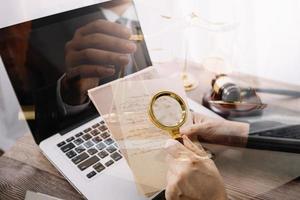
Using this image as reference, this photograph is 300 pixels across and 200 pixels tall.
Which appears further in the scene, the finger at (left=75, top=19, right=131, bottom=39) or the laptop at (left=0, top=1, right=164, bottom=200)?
the finger at (left=75, top=19, right=131, bottom=39)

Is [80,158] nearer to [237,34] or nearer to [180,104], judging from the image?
[180,104]

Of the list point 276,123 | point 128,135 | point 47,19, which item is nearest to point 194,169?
point 128,135

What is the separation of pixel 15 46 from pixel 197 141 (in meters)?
0.40

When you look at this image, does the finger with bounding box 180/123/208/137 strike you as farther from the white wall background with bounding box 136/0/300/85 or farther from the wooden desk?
the white wall background with bounding box 136/0/300/85

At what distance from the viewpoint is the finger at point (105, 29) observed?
0.68 metres

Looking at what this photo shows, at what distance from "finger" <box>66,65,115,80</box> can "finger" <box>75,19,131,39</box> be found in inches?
2.9

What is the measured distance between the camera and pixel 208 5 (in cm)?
106

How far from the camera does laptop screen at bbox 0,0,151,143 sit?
59 cm

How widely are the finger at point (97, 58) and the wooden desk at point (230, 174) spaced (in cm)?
22

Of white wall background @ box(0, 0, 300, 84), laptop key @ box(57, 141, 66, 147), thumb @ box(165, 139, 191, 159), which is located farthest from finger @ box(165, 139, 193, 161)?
white wall background @ box(0, 0, 300, 84)

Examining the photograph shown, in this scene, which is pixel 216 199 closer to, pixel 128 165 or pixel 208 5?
pixel 128 165

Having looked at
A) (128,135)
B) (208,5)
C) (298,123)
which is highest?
(208,5)

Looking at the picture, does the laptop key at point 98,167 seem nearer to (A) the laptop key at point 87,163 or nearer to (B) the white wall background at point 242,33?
(A) the laptop key at point 87,163

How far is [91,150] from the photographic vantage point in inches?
24.3
